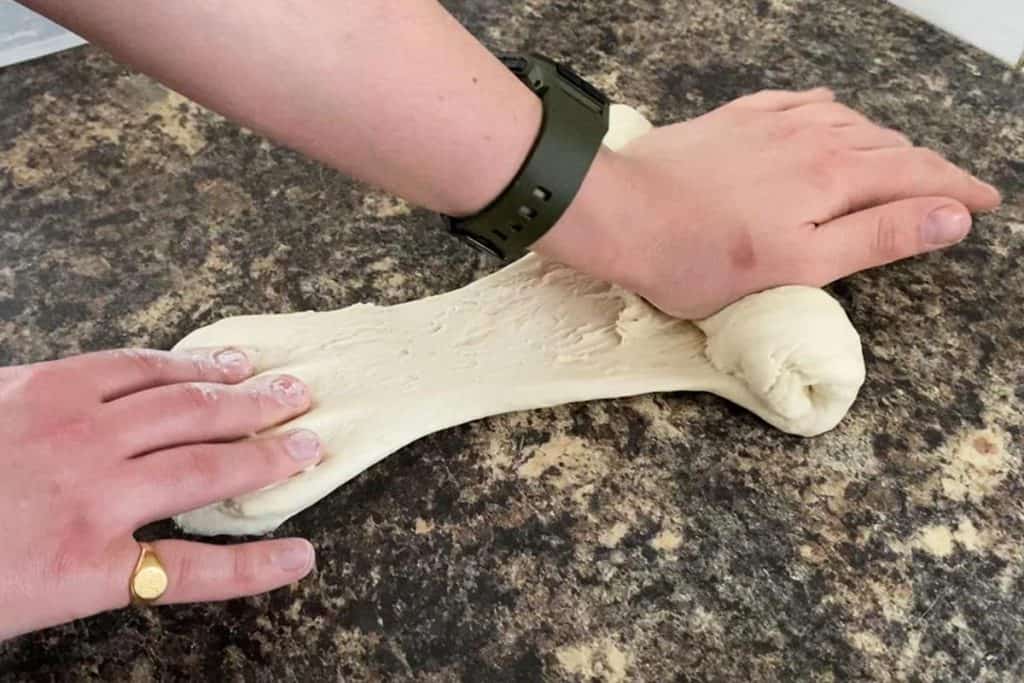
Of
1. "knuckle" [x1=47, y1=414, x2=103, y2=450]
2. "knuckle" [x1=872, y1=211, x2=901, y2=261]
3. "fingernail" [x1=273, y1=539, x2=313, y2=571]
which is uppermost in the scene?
"knuckle" [x1=872, y1=211, x2=901, y2=261]

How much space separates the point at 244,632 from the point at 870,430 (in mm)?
552

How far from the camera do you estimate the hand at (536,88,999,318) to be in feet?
2.80

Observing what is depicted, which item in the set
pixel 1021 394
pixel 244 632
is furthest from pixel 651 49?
pixel 244 632

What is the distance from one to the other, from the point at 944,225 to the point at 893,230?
47 mm

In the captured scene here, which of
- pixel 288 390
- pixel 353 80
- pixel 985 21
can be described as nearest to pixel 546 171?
pixel 353 80

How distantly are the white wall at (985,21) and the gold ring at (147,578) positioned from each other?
1122mm

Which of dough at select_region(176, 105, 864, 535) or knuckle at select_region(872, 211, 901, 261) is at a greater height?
knuckle at select_region(872, 211, 901, 261)

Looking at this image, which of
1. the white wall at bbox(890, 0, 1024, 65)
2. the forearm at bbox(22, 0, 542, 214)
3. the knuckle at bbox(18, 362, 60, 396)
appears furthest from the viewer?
the white wall at bbox(890, 0, 1024, 65)

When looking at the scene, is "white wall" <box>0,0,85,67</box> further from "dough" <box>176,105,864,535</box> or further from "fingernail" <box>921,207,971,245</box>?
"fingernail" <box>921,207,971,245</box>

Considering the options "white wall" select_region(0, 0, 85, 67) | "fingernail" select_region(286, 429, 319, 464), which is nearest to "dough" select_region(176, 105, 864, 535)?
"fingernail" select_region(286, 429, 319, 464)

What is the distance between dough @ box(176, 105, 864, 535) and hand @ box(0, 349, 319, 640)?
4 centimetres

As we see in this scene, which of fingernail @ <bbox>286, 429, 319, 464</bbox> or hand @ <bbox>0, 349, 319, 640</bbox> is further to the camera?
fingernail @ <bbox>286, 429, 319, 464</bbox>

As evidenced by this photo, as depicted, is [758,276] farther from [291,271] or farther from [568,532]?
[291,271]

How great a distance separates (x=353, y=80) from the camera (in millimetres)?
700
